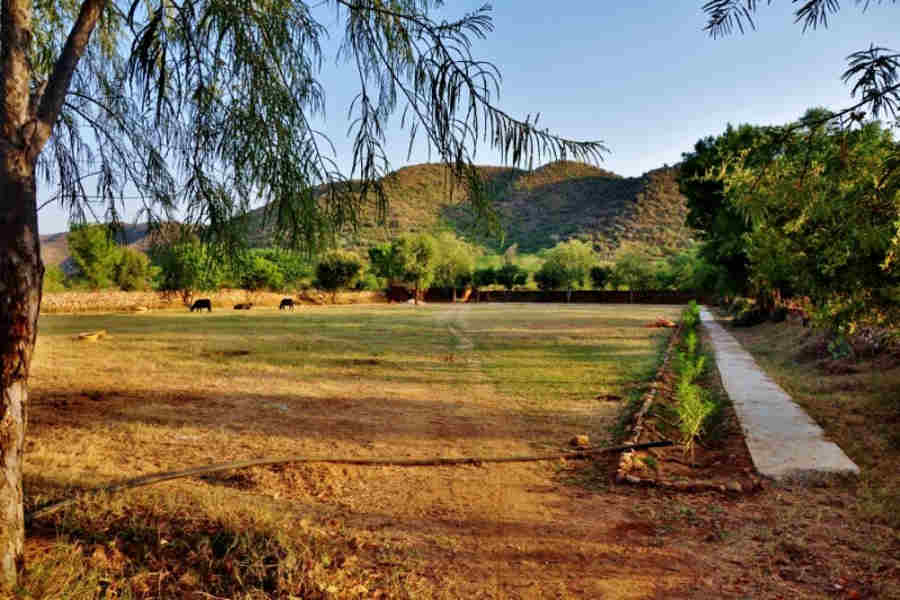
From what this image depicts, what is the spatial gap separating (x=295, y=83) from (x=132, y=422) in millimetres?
5136

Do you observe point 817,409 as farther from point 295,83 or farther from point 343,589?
point 295,83

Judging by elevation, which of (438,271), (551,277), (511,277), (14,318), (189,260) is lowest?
(14,318)

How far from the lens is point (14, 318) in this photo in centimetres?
264

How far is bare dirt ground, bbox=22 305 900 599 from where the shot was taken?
3.06m

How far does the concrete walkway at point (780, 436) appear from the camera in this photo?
16.2 feet

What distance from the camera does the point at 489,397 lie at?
8.80 meters

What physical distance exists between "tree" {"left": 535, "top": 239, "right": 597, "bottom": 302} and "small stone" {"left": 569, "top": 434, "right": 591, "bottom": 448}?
5849 cm

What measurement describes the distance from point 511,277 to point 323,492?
6848 centimetres

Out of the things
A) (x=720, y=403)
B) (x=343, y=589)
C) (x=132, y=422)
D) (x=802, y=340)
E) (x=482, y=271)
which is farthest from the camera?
(x=482, y=271)

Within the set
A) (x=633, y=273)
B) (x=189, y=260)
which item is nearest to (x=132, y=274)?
(x=633, y=273)

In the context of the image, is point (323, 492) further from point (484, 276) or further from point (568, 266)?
point (484, 276)

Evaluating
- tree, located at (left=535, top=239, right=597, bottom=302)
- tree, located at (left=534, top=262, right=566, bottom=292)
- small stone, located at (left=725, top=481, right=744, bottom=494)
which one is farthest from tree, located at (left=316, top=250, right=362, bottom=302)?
small stone, located at (left=725, top=481, right=744, bottom=494)

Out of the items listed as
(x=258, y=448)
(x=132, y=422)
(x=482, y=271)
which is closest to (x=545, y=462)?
(x=258, y=448)

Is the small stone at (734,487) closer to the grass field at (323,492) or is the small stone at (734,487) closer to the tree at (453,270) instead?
the grass field at (323,492)
